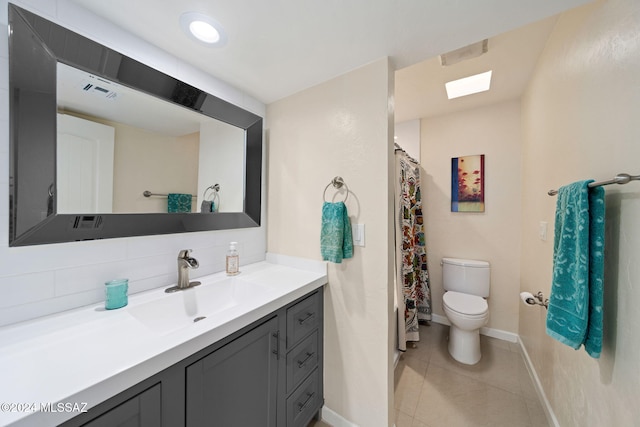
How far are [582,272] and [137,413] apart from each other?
150 cm

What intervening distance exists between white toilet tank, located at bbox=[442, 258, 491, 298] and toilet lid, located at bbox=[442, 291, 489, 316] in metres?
0.10

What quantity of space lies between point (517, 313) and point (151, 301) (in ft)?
9.92

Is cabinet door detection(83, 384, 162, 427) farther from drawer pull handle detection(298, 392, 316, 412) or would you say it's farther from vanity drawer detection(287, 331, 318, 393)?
drawer pull handle detection(298, 392, 316, 412)

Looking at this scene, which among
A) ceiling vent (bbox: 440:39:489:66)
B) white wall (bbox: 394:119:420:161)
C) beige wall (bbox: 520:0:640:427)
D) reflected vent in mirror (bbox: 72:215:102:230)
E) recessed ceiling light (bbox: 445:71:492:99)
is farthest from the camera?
white wall (bbox: 394:119:420:161)

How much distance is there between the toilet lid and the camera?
1.88m

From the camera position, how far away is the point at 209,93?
1.34 meters

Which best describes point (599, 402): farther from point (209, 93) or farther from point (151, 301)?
point (209, 93)

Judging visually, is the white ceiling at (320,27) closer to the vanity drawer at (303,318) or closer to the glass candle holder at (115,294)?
the glass candle holder at (115,294)

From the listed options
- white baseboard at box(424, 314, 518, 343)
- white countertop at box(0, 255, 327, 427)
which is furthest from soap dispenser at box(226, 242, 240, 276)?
white baseboard at box(424, 314, 518, 343)

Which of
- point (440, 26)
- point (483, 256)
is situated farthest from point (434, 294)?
point (440, 26)

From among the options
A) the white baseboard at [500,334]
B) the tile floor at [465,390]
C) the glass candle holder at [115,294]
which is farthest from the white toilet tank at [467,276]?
the glass candle holder at [115,294]

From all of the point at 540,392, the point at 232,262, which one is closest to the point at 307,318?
the point at 232,262

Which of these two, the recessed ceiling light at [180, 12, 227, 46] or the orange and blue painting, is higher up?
the recessed ceiling light at [180, 12, 227, 46]

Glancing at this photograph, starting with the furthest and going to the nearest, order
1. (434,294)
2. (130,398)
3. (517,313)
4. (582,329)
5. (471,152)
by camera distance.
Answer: (434,294), (471,152), (517,313), (582,329), (130,398)
